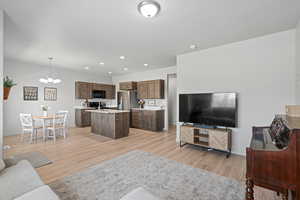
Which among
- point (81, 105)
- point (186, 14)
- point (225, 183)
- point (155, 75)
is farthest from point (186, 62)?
point (81, 105)

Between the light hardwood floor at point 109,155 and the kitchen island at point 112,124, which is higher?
the kitchen island at point 112,124

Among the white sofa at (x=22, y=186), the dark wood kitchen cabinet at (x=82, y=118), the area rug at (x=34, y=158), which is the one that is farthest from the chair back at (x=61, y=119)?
the white sofa at (x=22, y=186)

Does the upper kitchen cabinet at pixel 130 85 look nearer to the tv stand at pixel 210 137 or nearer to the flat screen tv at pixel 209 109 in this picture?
the flat screen tv at pixel 209 109

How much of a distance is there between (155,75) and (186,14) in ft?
14.0

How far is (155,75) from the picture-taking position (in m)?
6.44

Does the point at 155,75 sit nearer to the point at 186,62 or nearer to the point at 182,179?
the point at 186,62

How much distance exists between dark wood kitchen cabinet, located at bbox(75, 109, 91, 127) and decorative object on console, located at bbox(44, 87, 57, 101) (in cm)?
115

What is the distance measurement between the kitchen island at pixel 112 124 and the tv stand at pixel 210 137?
2.19 m

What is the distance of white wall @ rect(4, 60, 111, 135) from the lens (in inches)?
193

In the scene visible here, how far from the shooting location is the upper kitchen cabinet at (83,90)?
6.64 meters

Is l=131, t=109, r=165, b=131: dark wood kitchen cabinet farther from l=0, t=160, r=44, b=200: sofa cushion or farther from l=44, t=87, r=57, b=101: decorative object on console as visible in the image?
l=0, t=160, r=44, b=200: sofa cushion

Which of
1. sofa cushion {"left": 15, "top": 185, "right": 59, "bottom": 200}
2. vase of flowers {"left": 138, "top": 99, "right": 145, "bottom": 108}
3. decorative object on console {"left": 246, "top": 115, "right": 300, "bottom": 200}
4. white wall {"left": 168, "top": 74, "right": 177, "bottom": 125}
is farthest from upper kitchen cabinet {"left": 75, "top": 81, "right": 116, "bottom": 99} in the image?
decorative object on console {"left": 246, "top": 115, "right": 300, "bottom": 200}

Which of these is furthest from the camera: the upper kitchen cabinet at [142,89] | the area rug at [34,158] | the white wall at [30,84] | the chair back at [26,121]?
the upper kitchen cabinet at [142,89]

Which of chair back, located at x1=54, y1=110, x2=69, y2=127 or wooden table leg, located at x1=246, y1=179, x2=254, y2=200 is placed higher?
chair back, located at x1=54, y1=110, x2=69, y2=127
